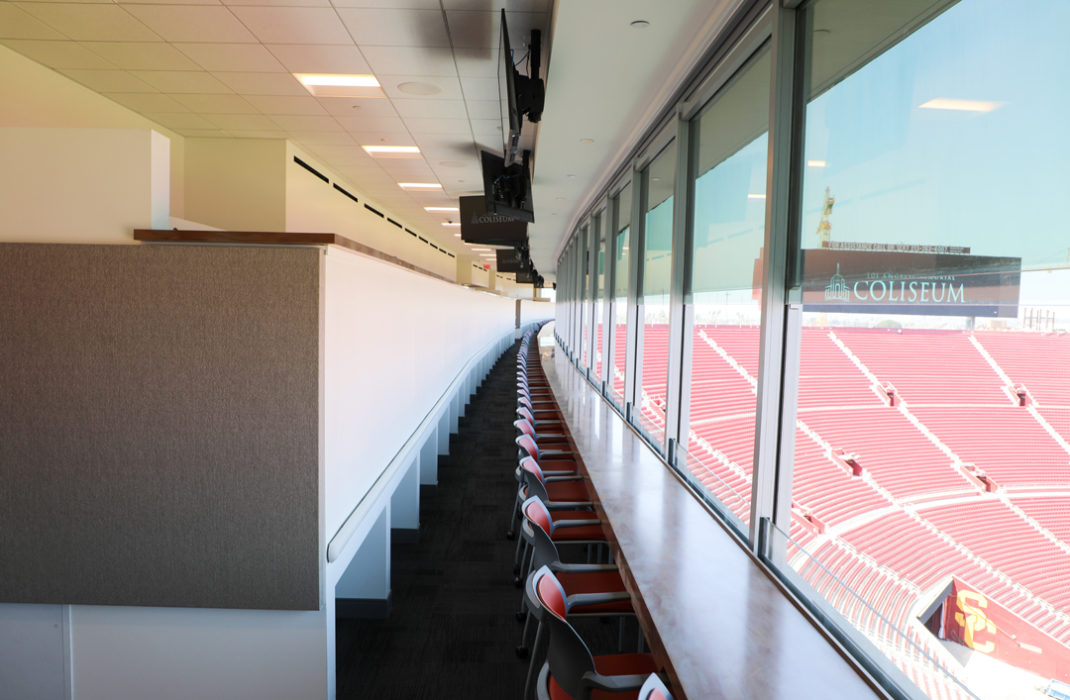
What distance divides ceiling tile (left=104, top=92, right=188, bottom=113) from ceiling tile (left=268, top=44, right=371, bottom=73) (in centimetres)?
167

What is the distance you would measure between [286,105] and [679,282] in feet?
13.0

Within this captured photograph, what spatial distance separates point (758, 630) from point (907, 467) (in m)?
3.26

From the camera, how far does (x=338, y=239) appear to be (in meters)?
1.97

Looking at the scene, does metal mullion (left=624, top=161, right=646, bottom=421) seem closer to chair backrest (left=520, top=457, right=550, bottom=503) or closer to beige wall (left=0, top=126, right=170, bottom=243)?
chair backrest (left=520, top=457, right=550, bottom=503)

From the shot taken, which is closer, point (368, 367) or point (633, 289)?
point (368, 367)

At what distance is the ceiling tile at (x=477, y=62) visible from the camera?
4.18 metres

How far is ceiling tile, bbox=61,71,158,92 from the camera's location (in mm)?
4832

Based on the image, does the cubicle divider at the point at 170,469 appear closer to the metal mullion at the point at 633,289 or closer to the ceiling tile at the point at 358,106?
the metal mullion at the point at 633,289

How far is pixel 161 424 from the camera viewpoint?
1985 millimetres

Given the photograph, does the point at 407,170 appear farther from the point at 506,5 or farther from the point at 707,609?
the point at 707,609

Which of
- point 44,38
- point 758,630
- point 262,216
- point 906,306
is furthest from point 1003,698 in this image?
point 262,216

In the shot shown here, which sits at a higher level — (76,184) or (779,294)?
(76,184)

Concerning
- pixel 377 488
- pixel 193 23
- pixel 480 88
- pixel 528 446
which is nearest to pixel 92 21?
pixel 193 23

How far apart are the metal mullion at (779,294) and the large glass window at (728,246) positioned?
0.14 meters
